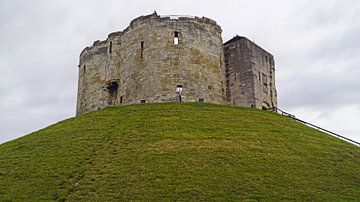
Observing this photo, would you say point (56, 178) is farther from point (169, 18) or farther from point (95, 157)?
point (169, 18)

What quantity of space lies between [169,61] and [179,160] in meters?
15.4

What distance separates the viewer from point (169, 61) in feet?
109

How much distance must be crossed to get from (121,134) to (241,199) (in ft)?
31.8

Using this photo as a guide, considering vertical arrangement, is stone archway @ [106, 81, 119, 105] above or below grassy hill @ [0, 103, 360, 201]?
above

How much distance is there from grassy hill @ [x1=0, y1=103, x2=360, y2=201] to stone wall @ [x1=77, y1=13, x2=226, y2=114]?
530cm

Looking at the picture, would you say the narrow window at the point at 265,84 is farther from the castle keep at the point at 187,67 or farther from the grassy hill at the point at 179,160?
the grassy hill at the point at 179,160

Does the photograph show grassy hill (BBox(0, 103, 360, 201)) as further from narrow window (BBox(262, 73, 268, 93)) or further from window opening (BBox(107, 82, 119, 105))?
window opening (BBox(107, 82, 119, 105))

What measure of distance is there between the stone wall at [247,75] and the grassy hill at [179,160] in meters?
7.22

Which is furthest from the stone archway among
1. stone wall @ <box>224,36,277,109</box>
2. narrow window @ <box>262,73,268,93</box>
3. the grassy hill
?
narrow window @ <box>262,73,268,93</box>

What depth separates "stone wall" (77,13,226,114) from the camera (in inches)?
1286

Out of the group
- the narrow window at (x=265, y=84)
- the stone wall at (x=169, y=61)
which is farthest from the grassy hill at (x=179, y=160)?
the narrow window at (x=265, y=84)

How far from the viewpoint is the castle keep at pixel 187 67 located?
32.8 meters

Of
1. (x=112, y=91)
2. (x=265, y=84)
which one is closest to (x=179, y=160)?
(x=265, y=84)

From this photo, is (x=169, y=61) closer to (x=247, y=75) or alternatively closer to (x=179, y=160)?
(x=247, y=75)
